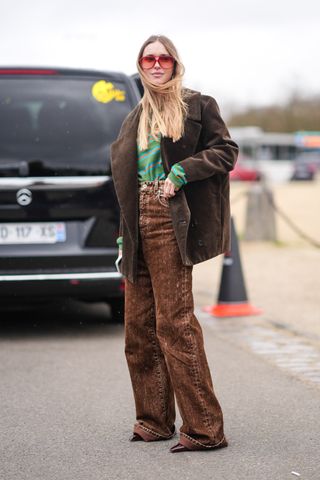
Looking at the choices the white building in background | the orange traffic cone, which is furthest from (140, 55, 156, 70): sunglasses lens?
the white building in background

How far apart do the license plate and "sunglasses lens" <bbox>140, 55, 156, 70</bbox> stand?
312 cm

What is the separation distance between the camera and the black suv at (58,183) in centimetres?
730

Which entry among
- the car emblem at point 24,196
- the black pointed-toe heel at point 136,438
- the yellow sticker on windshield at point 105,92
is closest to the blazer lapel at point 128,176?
the black pointed-toe heel at point 136,438

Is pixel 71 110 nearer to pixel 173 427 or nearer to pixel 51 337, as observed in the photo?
pixel 51 337

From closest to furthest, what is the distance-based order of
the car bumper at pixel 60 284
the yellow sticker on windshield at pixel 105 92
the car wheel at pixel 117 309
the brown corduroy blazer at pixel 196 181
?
1. the brown corduroy blazer at pixel 196 181
2. the car bumper at pixel 60 284
3. the yellow sticker on windshield at pixel 105 92
4. the car wheel at pixel 117 309

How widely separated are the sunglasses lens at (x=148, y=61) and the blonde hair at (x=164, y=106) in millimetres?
26

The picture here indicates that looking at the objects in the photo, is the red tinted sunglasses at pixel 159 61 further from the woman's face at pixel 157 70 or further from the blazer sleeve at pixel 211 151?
the blazer sleeve at pixel 211 151

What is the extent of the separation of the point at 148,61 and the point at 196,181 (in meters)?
0.57

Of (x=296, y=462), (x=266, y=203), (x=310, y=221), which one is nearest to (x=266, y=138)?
(x=310, y=221)

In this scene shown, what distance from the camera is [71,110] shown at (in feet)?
24.7

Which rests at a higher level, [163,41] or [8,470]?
[163,41]

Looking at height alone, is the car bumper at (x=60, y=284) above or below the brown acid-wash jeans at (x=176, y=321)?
below

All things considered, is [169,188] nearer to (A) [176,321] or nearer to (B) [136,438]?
(A) [176,321]

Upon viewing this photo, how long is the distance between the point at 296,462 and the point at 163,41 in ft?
6.27
